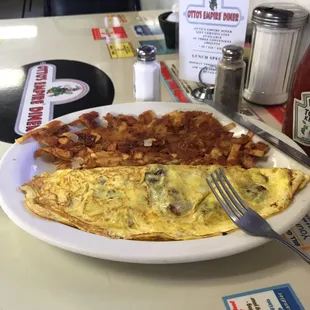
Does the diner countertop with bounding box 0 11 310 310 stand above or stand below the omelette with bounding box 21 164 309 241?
below

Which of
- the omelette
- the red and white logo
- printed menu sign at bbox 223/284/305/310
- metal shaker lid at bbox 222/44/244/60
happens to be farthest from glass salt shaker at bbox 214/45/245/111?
printed menu sign at bbox 223/284/305/310

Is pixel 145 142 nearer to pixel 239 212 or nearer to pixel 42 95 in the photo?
pixel 239 212

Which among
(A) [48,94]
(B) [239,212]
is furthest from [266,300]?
(A) [48,94]

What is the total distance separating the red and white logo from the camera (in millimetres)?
1126

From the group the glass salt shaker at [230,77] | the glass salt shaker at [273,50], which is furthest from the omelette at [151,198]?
the glass salt shaker at [273,50]

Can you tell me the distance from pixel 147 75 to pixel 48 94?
14.0 inches

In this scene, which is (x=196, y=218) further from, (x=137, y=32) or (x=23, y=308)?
(x=137, y=32)

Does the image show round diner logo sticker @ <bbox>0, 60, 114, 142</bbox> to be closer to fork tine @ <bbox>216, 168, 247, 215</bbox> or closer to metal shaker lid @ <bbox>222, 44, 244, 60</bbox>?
metal shaker lid @ <bbox>222, 44, 244, 60</bbox>

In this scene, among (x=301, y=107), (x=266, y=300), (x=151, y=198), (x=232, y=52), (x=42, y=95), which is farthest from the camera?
(x=42, y=95)

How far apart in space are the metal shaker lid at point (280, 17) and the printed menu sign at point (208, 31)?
0.14 ft

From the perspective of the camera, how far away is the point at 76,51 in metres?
1.63

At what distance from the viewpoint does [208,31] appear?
3.75 feet

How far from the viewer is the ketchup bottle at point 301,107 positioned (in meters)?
0.90

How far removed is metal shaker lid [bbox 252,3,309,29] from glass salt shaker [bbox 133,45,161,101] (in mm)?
288
